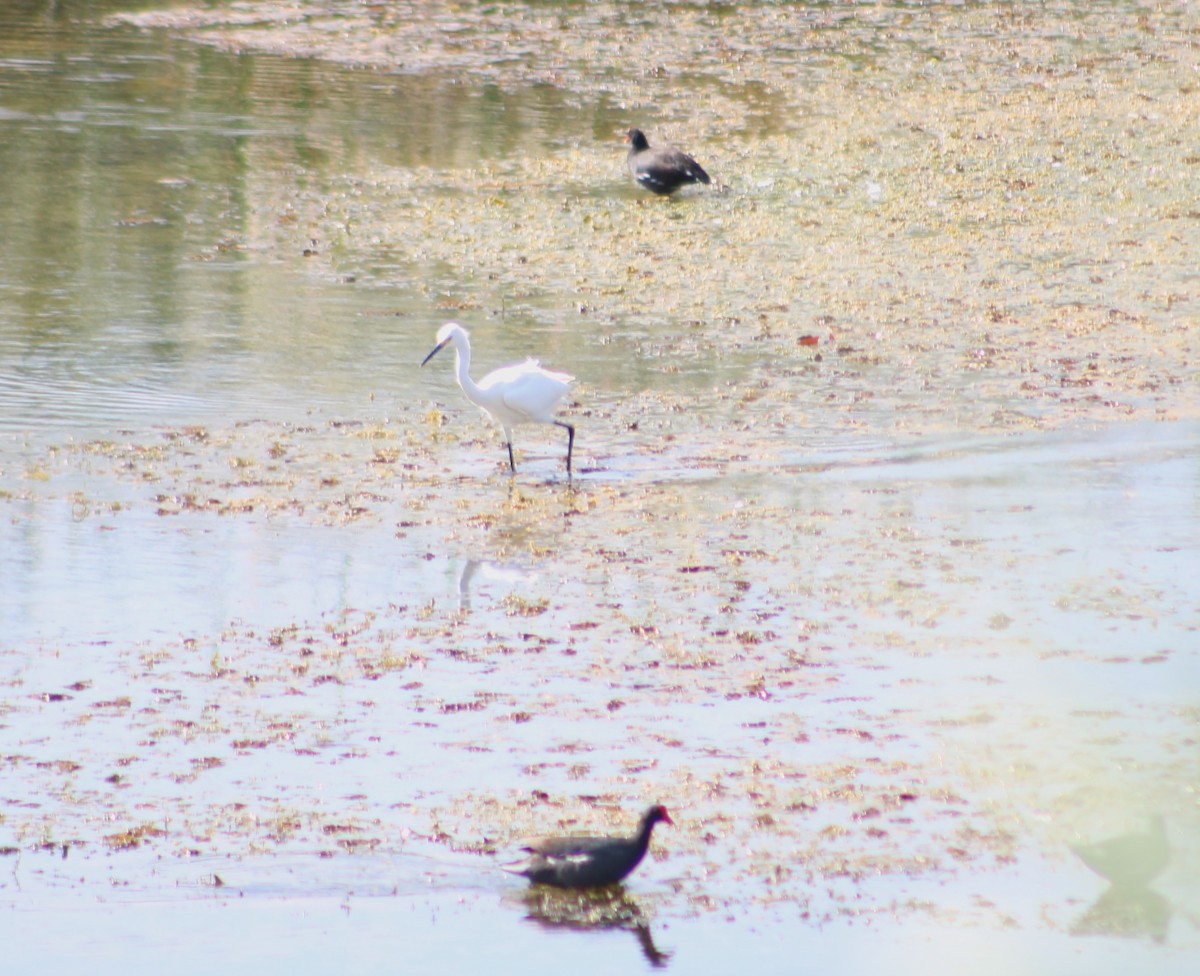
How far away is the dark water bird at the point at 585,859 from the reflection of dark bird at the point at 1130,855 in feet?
4.56

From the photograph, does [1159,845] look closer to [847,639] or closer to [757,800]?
[757,800]

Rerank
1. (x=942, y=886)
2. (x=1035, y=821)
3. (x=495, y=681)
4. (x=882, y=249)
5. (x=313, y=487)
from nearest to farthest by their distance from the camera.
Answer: (x=942, y=886) < (x=1035, y=821) < (x=495, y=681) < (x=313, y=487) < (x=882, y=249)

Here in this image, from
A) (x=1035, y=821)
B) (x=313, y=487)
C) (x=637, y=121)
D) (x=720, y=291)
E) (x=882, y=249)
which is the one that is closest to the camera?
(x=1035, y=821)

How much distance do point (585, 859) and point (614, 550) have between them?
351 centimetres

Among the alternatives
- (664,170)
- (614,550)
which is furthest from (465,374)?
(664,170)

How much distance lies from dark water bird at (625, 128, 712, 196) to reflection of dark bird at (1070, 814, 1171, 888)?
38.3ft

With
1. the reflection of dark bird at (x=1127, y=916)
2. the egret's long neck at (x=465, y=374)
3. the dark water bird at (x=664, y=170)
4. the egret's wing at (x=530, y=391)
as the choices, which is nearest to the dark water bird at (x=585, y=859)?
the reflection of dark bird at (x=1127, y=916)

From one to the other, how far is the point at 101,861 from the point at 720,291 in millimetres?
9069

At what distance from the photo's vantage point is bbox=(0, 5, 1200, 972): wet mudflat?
5.95m

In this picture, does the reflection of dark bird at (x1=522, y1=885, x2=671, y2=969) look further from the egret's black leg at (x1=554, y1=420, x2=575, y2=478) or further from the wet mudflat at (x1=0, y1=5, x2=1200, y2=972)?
the egret's black leg at (x1=554, y1=420, x2=575, y2=478)

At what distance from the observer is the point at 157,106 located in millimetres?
21688

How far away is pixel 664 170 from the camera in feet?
56.4

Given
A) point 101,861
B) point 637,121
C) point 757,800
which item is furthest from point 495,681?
point 637,121

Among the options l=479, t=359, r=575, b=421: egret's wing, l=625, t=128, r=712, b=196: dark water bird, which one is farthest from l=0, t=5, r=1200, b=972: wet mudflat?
Result: l=479, t=359, r=575, b=421: egret's wing
